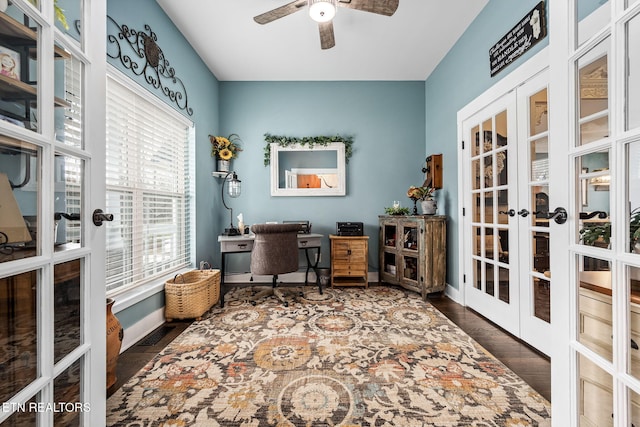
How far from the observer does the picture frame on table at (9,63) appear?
72cm

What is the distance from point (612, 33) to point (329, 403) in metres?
1.80

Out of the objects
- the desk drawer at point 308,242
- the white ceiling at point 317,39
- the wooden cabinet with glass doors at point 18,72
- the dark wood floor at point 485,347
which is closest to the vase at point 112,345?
the dark wood floor at point 485,347

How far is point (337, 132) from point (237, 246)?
2.04 metres

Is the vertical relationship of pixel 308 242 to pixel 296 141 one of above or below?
below

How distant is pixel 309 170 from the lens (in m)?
3.69

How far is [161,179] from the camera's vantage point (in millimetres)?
2498

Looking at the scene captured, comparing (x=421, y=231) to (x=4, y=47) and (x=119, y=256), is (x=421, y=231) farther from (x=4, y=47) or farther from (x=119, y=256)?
(x=4, y=47)

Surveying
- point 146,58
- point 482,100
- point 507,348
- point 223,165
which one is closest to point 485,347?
point 507,348

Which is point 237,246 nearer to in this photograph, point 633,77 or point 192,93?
point 192,93

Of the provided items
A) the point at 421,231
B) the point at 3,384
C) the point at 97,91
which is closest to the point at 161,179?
the point at 97,91

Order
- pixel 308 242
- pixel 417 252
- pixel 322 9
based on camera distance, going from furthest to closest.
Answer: pixel 308 242 → pixel 417 252 → pixel 322 9

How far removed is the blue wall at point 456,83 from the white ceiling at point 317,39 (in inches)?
5.9

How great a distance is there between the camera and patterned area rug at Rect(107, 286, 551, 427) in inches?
49.7

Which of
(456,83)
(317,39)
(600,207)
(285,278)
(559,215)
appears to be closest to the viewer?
(600,207)
